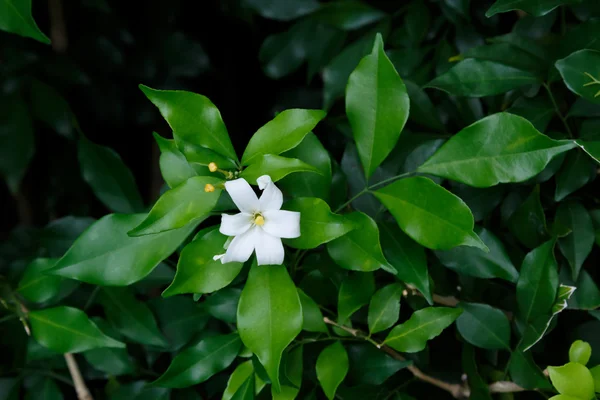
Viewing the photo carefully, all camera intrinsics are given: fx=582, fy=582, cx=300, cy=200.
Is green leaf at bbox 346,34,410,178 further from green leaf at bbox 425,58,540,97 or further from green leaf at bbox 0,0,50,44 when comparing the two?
green leaf at bbox 0,0,50,44

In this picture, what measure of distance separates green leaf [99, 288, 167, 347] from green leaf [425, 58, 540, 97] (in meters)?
0.44


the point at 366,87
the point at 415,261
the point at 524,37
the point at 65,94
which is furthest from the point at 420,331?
the point at 65,94

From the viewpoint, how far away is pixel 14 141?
3.35 ft

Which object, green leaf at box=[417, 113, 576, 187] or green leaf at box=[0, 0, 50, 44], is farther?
green leaf at box=[0, 0, 50, 44]

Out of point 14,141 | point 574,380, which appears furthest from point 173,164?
point 14,141

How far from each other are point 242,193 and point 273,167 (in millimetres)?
38

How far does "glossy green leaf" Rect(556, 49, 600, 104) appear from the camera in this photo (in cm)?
57

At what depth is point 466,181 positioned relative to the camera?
1.77 ft

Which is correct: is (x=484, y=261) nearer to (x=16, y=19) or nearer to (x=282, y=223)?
(x=282, y=223)

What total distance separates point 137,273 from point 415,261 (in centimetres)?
28

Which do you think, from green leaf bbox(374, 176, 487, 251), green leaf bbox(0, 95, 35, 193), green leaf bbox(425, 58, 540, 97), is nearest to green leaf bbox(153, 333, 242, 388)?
green leaf bbox(374, 176, 487, 251)

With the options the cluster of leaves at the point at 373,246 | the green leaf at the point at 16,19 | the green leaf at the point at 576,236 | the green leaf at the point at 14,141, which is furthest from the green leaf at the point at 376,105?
the green leaf at the point at 14,141

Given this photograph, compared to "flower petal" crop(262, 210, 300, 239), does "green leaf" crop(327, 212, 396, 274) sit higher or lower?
lower

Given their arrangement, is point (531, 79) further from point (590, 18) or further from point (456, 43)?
point (456, 43)
